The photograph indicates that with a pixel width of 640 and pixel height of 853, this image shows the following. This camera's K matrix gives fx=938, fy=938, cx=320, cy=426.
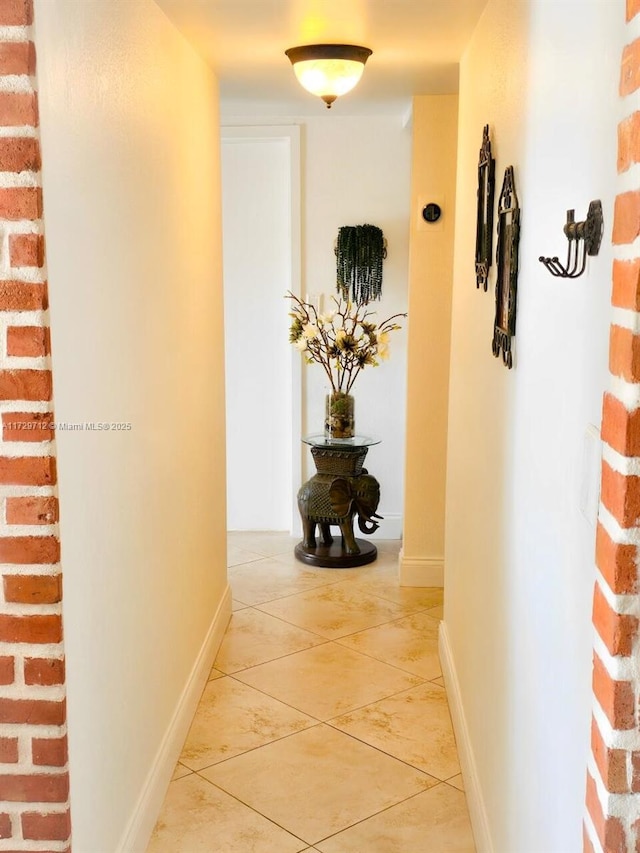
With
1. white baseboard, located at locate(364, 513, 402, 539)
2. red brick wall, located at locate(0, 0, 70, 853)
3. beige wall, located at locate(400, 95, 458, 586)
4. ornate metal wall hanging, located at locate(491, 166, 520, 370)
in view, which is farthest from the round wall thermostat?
red brick wall, located at locate(0, 0, 70, 853)

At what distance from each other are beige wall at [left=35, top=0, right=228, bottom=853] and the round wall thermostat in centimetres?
120

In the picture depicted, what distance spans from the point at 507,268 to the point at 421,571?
2.56 m

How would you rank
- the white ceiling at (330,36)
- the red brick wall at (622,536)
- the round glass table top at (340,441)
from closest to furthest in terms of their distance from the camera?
the red brick wall at (622,536) → the white ceiling at (330,36) → the round glass table top at (340,441)

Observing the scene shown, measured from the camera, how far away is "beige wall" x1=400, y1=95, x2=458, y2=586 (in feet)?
13.9

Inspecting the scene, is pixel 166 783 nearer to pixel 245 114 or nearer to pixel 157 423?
pixel 157 423

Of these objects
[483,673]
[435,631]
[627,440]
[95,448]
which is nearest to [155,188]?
[95,448]

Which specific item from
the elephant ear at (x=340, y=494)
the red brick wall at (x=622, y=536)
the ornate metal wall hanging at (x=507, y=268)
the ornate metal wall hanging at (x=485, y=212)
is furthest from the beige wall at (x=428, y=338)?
the red brick wall at (x=622, y=536)

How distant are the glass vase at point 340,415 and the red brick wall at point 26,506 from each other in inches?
118

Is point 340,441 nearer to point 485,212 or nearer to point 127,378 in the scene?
point 485,212

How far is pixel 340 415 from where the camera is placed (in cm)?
468

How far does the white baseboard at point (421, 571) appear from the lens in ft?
14.8

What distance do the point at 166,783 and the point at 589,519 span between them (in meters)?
1.85

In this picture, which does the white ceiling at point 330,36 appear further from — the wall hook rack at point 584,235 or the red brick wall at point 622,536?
the red brick wall at point 622,536

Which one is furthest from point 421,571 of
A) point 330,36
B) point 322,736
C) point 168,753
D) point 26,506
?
point 26,506
